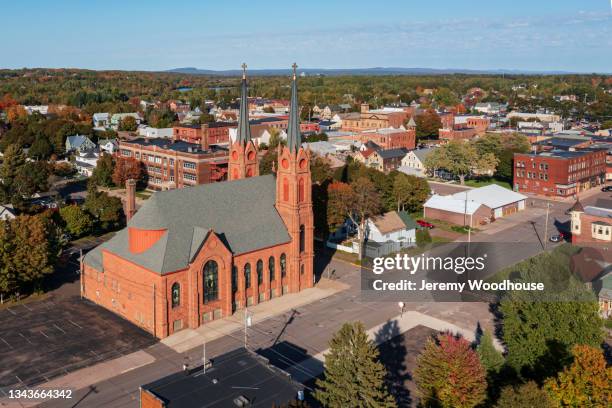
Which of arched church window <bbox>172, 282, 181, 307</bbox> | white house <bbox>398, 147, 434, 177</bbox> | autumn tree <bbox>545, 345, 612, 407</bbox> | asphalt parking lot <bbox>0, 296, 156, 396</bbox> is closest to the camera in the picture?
autumn tree <bbox>545, 345, 612, 407</bbox>

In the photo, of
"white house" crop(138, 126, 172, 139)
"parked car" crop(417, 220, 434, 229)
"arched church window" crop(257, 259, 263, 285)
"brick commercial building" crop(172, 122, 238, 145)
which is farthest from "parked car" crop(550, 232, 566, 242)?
"white house" crop(138, 126, 172, 139)

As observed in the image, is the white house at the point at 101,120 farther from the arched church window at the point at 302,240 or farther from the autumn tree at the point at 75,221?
the arched church window at the point at 302,240

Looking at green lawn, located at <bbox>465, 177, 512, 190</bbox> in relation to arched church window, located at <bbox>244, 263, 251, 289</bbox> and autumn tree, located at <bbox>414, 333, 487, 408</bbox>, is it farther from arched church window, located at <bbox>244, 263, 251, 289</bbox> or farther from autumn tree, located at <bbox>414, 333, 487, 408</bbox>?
autumn tree, located at <bbox>414, 333, 487, 408</bbox>

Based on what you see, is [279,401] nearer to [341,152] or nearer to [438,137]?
[341,152]

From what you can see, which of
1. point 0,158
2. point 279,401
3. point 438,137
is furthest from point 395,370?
point 438,137

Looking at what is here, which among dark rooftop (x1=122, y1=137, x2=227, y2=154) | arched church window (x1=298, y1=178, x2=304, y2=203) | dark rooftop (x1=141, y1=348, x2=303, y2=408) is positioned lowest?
dark rooftop (x1=141, y1=348, x2=303, y2=408)

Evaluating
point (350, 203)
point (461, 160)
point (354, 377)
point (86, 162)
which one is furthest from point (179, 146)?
point (354, 377)
